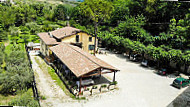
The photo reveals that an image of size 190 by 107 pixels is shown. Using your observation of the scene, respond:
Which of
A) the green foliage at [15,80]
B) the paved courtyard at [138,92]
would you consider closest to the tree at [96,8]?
the paved courtyard at [138,92]

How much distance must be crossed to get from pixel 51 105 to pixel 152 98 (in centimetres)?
1159

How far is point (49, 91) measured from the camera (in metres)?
19.0

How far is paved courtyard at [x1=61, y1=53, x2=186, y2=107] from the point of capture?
55.2ft

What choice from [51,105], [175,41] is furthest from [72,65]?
[175,41]

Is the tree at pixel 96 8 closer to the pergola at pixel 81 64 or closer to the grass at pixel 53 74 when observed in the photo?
the pergola at pixel 81 64

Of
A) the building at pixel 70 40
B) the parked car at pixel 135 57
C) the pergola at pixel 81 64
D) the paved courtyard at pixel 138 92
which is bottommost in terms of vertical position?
the paved courtyard at pixel 138 92

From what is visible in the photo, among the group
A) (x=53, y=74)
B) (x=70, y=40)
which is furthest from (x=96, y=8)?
(x=53, y=74)

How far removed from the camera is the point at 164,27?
4412 centimetres

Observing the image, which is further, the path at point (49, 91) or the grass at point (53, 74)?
the grass at point (53, 74)

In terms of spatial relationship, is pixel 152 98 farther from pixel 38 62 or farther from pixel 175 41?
pixel 38 62

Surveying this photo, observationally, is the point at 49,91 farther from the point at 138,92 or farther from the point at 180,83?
the point at 180,83

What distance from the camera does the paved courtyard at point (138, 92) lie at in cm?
1681

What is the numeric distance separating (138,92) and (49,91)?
11.2 meters

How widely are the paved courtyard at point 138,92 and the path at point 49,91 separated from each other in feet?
4.76
